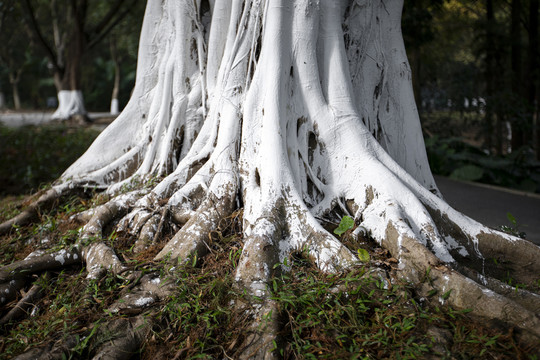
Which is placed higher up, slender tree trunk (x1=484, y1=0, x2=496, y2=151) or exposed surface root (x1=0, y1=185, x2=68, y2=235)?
slender tree trunk (x1=484, y1=0, x2=496, y2=151)

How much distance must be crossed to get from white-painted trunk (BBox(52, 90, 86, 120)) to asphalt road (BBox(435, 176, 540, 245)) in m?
13.9

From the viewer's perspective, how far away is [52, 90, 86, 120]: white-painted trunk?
16984 millimetres

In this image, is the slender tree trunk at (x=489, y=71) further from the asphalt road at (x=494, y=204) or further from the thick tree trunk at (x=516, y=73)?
the asphalt road at (x=494, y=204)

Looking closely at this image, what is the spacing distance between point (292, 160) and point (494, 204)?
3.93 metres

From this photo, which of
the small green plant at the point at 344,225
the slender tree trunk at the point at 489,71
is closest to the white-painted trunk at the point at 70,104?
the slender tree trunk at the point at 489,71

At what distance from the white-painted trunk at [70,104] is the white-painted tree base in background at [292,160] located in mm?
13282

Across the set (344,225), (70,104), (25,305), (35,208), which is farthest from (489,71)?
(70,104)

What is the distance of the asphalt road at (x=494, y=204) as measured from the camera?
5273 millimetres

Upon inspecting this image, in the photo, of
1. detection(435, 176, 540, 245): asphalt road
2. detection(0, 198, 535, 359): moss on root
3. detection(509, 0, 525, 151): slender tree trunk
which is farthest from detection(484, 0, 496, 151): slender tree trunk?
detection(0, 198, 535, 359): moss on root

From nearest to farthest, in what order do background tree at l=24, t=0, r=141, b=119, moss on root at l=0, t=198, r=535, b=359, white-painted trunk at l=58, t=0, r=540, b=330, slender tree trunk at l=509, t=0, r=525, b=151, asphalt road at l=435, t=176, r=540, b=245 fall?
1. moss on root at l=0, t=198, r=535, b=359
2. white-painted trunk at l=58, t=0, r=540, b=330
3. asphalt road at l=435, t=176, r=540, b=245
4. slender tree trunk at l=509, t=0, r=525, b=151
5. background tree at l=24, t=0, r=141, b=119

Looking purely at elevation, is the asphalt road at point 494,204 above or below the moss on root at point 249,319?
below

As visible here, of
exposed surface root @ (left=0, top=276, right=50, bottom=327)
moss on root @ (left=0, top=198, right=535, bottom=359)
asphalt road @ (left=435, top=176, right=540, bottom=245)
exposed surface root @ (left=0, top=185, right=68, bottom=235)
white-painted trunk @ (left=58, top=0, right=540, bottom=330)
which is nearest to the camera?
moss on root @ (left=0, top=198, right=535, bottom=359)

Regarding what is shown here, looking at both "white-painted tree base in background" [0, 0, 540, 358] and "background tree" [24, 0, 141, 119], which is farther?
"background tree" [24, 0, 141, 119]

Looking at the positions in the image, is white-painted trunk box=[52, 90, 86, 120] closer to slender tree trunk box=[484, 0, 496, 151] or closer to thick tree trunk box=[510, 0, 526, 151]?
slender tree trunk box=[484, 0, 496, 151]
